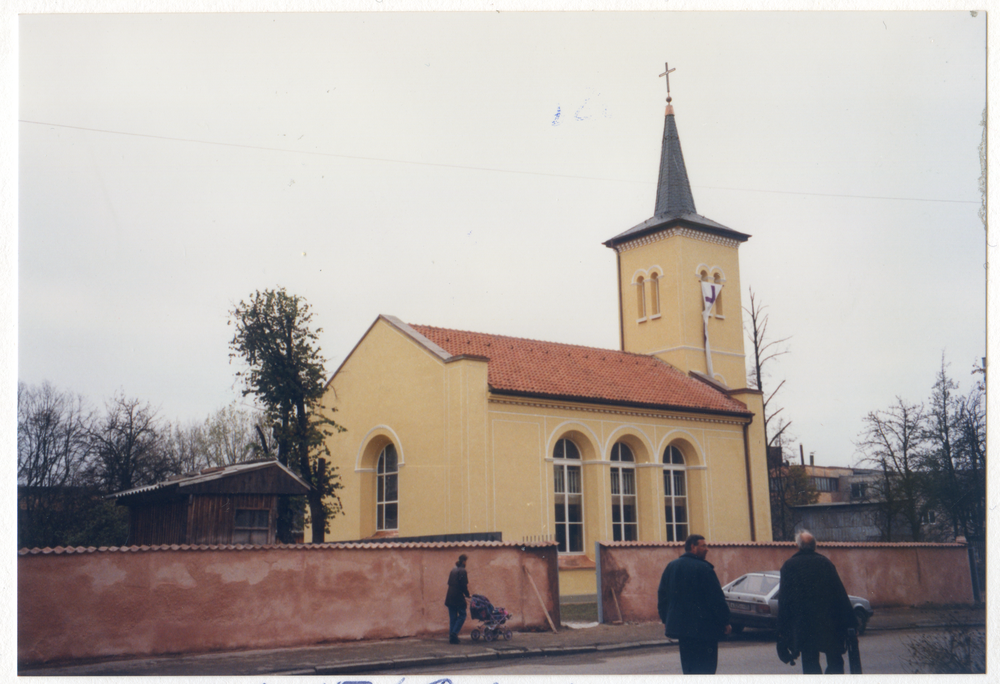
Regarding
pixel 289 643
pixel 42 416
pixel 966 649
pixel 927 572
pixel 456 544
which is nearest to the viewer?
pixel 966 649

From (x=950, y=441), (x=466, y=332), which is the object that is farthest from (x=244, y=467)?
(x=950, y=441)

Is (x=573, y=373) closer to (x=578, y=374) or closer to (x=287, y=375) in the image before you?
(x=578, y=374)

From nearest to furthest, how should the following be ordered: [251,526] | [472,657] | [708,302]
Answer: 1. [472,657]
2. [251,526]
3. [708,302]

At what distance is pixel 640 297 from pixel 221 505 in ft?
61.5

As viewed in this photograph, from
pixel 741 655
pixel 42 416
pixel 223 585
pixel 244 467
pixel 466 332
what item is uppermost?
pixel 466 332

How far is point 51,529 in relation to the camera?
24.5 meters

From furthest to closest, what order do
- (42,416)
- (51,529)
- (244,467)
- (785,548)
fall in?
1. (42,416)
2. (51,529)
3. (785,548)
4. (244,467)

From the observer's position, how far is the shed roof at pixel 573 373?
2247cm

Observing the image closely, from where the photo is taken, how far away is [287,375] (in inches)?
846

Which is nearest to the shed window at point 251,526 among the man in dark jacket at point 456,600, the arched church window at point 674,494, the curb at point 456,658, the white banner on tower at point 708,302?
the man in dark jacket at point 456,600

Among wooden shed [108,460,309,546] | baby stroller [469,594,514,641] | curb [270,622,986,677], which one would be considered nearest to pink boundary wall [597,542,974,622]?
curb [270,622,986,677]

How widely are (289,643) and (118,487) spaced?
2093 cm

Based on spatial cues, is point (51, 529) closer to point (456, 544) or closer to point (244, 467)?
point (244, 467)

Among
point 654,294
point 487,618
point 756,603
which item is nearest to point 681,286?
point 654,294
